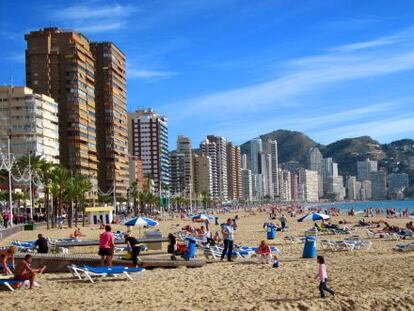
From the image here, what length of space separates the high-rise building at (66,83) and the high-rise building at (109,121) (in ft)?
36.7

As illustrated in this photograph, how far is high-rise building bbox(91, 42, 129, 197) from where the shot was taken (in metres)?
123

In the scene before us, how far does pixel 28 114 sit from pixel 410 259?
280ft

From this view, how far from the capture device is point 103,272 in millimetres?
17000

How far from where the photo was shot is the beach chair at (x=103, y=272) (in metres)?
17.1

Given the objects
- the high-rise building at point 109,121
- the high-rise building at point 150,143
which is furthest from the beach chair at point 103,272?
the high-rise building at point 150,143

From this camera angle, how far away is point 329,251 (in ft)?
83.7

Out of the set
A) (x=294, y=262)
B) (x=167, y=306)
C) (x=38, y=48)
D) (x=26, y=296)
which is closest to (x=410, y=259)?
(x=294, y=262)

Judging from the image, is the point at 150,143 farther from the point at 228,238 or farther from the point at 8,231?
the point at 228,238

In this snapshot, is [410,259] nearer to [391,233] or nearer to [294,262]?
[294,262]

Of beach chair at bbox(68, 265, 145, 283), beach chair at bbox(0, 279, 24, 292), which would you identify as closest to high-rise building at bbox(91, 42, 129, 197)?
beach chair at bbox(68, 265, 145, 283)

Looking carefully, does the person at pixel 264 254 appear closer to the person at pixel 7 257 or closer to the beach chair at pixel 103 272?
the beach chair at pixel 103 272

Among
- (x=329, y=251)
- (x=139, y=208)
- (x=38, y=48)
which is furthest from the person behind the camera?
(x=139, y=208)

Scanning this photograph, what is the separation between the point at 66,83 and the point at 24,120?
43.9 feet

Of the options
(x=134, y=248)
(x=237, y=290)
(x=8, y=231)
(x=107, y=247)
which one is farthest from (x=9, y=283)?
(x=8, y=231)
